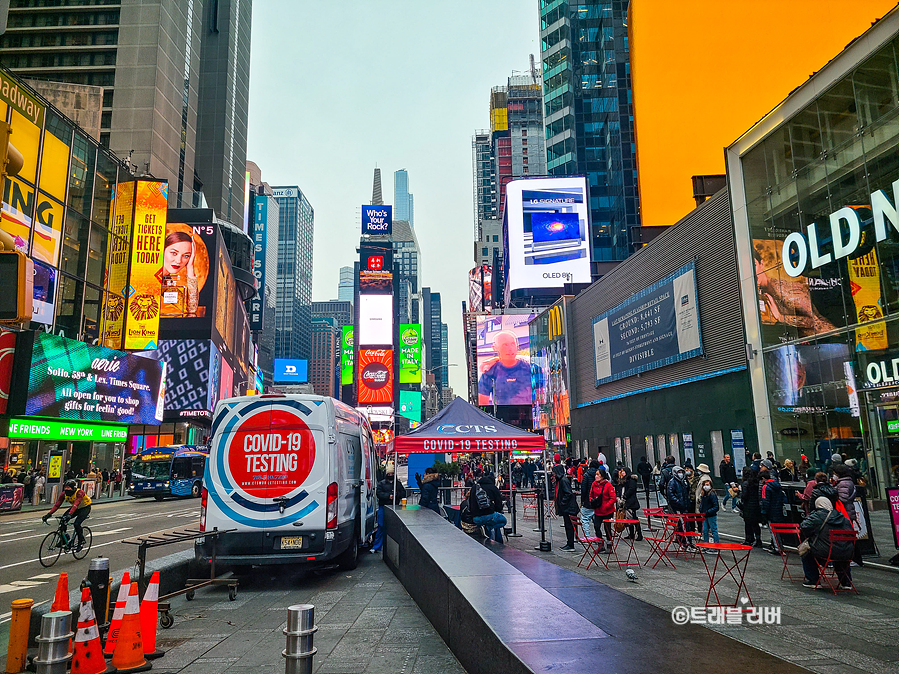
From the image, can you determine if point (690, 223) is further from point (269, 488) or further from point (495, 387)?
point (495, 387)

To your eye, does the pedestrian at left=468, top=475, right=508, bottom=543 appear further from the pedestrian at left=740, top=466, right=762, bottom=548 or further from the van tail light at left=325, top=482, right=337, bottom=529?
the pedestrian at left=740, top=466, right=762, bottom=548

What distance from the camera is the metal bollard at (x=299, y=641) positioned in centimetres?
422

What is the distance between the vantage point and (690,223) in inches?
1095

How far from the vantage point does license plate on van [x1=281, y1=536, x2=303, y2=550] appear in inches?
368

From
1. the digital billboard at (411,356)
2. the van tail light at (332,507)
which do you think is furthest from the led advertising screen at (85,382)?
the digital billboard at (411,356)

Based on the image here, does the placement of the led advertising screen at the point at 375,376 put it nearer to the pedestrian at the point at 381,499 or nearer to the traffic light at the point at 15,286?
the pedestrian at the point at 381,499

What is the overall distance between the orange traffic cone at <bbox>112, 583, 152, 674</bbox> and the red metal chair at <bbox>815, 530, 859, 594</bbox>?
8308 mm

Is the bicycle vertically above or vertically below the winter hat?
below

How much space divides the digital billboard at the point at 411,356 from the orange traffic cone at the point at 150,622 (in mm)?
121714

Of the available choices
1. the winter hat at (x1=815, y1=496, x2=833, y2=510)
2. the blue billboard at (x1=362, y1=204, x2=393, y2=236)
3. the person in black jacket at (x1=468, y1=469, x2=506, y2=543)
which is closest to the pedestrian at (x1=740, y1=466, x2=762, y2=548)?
the winter hat at (x1=815, y1=496, x2=833, y2=510)

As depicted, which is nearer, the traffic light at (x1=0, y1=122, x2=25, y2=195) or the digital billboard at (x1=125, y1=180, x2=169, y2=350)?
the traffic light at (x1=0, y1=122, x2=25, y2=195)

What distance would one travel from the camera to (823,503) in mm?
8289

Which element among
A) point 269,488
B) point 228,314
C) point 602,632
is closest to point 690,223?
point 269,488

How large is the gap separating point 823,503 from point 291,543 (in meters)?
7.57
